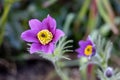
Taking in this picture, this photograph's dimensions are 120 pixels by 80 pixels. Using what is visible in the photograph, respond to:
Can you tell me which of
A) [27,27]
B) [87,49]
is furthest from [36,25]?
[27,27]

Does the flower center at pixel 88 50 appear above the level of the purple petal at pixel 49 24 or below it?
below

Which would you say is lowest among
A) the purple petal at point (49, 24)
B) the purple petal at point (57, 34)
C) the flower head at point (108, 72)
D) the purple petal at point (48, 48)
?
the flower head at point (108, 72)

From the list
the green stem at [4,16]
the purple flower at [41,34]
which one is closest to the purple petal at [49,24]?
the purple flower at [41,34]

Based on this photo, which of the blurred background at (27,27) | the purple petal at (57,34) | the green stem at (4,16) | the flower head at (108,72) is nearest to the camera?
the purple petal at (57,34)

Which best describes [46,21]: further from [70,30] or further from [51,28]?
[70,30]

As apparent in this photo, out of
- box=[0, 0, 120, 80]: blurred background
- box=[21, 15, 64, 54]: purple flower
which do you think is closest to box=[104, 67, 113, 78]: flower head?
box=[21, 15, 64, 54]: purple flower

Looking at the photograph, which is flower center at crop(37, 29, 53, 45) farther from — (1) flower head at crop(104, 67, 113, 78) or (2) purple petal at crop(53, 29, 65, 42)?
(1) flower head at crop(104, 67, 113, 78)

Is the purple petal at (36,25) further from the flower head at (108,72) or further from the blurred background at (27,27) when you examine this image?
the blurred background at (27,27)

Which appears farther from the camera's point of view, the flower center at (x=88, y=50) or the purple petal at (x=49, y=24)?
the flower center at (x=88, y=50)
